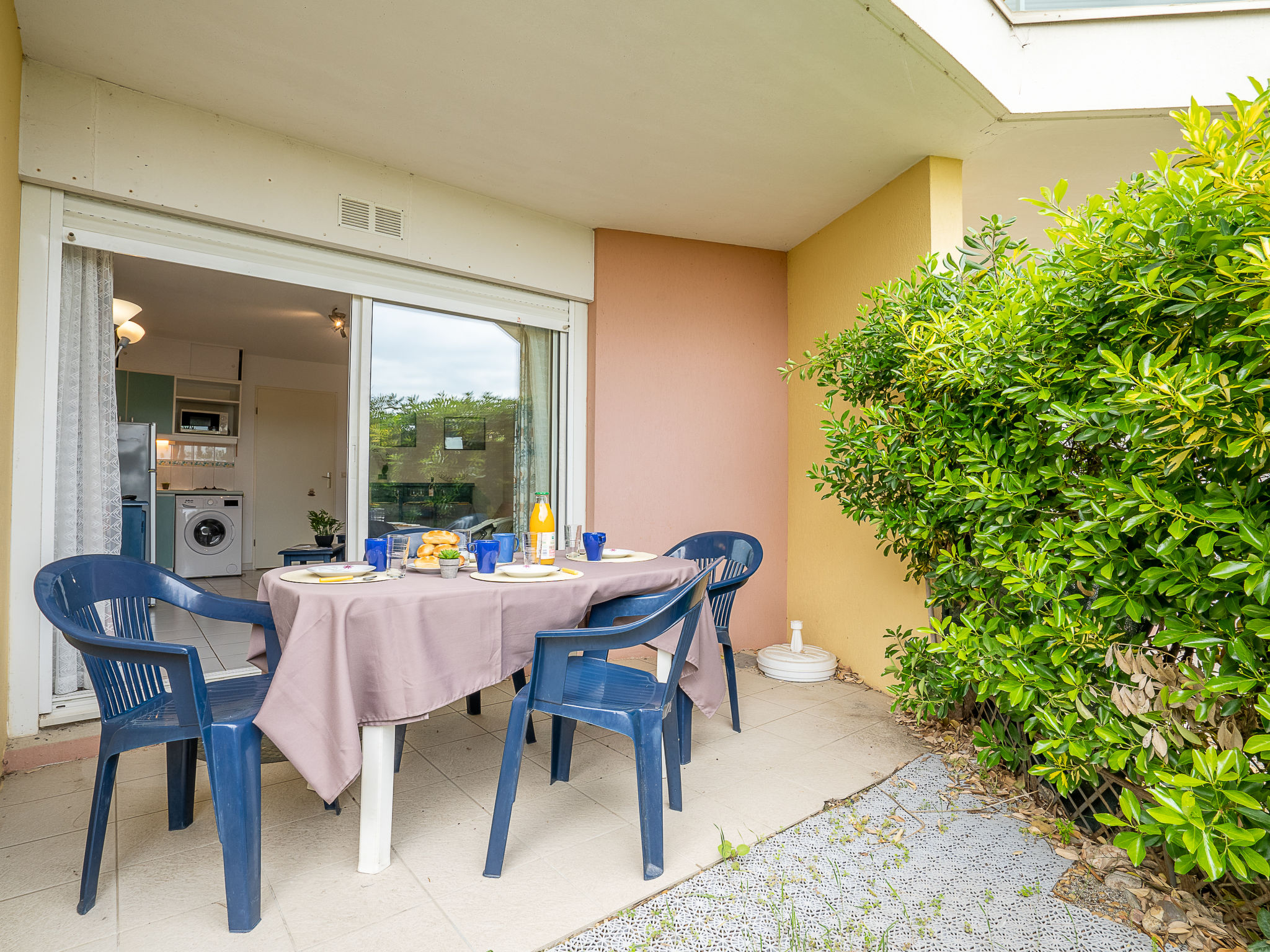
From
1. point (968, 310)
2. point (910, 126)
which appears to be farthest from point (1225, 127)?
point (910, 126)

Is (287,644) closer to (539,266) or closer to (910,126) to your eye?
(539,266)

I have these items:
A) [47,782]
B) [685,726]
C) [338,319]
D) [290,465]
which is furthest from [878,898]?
[290,465]

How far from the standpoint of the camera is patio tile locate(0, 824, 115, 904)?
179cm

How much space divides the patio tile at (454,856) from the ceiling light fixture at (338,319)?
4.79 metres

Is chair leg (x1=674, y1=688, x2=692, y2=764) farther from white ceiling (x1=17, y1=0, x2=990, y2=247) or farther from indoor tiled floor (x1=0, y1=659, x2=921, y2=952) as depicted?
white ceiling (x1=17, y1=0, x2=990, y2=247)

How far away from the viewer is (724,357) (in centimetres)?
453

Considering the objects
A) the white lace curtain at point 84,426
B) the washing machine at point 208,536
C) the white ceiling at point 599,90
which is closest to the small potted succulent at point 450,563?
the white lace curtain at point 84,426

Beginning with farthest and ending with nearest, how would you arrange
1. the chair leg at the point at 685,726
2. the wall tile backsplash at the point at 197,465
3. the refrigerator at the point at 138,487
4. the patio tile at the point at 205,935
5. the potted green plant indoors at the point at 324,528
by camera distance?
the wall tile backsplash at the point at 197,465
the potted green plant indoors at the point at 324,528
the refrigerator at the point at 138,487
the chair leg at the point at 685,726
the patio tile at the point at 205,935

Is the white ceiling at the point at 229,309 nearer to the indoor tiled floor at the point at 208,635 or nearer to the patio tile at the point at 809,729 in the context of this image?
the indoor tiled floor at the point at 208,635

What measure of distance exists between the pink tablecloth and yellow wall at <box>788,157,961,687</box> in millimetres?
2106

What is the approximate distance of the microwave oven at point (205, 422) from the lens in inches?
295

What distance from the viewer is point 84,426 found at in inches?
112

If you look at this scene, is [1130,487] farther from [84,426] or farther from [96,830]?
[84,426]

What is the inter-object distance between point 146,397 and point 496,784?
22.1 feet
